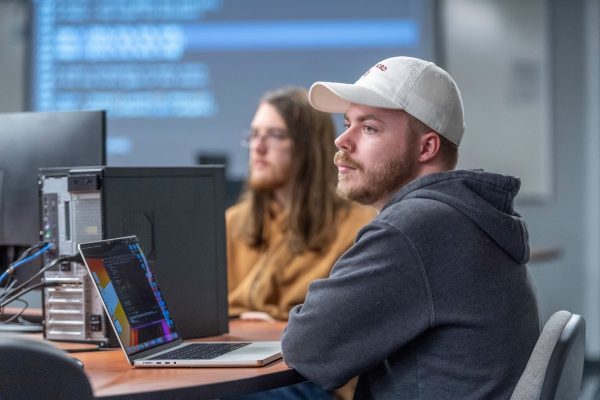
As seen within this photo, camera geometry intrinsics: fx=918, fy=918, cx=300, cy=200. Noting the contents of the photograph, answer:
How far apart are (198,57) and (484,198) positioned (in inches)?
122

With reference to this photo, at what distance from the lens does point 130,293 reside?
1.83m

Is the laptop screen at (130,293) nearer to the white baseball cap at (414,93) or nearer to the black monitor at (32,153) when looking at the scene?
the black monitor at (32,153)

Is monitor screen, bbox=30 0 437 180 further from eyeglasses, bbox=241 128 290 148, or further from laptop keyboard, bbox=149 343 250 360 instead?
laptop keyboard, bbox=149 343 250 360

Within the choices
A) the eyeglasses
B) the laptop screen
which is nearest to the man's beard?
the laptop screen

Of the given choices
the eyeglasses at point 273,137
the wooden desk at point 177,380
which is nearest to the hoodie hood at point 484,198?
the wooden desk at point 177,380

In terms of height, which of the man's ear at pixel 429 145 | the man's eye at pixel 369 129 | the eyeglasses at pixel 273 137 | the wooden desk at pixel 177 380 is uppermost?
the eyeglasses at pixel 273 137

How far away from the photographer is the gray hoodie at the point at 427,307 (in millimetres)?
1570

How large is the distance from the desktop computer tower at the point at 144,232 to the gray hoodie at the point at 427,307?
0.51 m

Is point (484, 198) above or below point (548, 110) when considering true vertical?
below

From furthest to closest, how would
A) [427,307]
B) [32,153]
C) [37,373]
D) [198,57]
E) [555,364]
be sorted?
[198,57], [32,153], [427,307], [555,364], [37,373]

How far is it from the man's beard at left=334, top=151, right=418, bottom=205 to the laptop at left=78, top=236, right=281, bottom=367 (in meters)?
0.35

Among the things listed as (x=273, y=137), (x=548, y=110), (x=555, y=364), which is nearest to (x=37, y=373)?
(x=555, y=364)

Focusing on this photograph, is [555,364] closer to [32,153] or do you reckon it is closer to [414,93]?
[414,93]

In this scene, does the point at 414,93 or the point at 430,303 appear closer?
the point at 430,303
